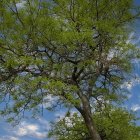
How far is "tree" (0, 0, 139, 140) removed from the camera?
2358cm

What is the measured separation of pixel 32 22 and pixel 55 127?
1146cm

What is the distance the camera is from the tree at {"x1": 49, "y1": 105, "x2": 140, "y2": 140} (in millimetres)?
30014

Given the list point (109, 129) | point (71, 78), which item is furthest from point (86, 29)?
point (109, 129)

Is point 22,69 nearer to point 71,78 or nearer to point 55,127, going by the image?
point 71,78

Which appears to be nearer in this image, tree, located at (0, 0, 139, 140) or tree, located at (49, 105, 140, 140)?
tree, located at (0, 0, 139, 140)

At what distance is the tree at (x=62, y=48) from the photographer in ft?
77.4

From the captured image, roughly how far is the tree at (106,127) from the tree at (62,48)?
3852mm

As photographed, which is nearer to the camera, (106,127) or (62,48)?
(62,48)

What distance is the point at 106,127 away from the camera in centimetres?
3030

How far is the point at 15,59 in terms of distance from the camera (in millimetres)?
23609

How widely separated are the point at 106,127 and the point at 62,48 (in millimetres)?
8696

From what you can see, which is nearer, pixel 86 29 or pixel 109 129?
pixel 86 29

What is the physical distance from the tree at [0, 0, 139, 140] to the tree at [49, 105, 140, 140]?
3.85m

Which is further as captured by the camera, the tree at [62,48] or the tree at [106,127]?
the tree at [106,127]
